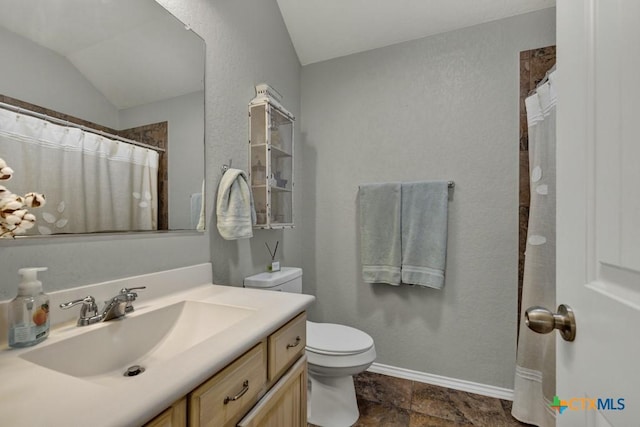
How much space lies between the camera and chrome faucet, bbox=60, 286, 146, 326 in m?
0.80

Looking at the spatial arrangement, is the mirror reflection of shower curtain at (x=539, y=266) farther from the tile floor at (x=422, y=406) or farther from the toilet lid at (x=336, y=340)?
the toilet lid at (x=336, y=340)

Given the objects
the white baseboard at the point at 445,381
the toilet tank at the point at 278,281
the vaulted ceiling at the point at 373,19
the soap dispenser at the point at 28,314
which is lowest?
the white baseboard at the point at 445,381

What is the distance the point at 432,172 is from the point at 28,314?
1978 millimetres

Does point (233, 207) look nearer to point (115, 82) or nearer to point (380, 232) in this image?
point (115, 82)

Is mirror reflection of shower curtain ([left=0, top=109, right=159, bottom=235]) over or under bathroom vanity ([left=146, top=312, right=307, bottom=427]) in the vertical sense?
over

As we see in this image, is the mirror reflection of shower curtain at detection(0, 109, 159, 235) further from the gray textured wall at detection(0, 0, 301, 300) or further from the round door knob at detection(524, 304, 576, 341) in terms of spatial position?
the round door knob at detection(524, 304, 576, 341)

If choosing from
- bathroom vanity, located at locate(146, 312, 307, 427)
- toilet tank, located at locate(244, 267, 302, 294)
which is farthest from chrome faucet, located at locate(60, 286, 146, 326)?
toilet tank, located at locate(244, 267, 302, 294)

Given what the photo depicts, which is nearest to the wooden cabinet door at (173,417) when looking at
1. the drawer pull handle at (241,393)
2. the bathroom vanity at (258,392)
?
the bathroom vanity at (258,392)

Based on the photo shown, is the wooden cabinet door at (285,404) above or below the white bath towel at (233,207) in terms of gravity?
below

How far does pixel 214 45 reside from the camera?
1.40 metres

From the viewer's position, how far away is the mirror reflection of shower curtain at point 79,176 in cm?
76

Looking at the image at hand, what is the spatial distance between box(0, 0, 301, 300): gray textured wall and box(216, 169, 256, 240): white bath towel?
0.19 feet

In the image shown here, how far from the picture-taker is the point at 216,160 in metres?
1.40

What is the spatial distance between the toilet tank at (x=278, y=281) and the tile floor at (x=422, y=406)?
2.64 ft
